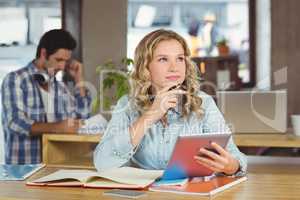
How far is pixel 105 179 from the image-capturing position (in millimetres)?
1669

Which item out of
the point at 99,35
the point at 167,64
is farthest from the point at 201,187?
the point at 99,35

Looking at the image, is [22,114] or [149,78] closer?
[149,78]

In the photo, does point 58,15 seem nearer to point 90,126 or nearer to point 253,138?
point 90,126

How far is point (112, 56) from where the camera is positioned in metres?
4.60

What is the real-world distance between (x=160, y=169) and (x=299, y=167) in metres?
0.70

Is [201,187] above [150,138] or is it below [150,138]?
below

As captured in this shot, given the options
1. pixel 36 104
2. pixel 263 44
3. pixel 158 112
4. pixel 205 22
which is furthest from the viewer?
pixel 205 22

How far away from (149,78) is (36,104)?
55.6 inches

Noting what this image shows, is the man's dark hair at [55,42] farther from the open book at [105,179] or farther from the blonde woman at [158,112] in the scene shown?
the open book at [105,179]

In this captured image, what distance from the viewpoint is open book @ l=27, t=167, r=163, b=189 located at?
161 centimetres

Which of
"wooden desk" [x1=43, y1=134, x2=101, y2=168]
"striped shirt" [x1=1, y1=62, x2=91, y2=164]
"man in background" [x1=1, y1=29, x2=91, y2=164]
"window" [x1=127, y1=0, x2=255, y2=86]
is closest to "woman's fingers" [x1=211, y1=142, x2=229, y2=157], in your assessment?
"wooden desk" [x1=43, y1=134, x2=101, y2=168]

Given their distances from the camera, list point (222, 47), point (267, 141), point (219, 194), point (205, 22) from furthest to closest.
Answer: point (205, 22), point (222, 47), point (267, 141), point (219, 194)

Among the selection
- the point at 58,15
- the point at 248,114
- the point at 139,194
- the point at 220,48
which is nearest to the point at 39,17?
the point at 58,15

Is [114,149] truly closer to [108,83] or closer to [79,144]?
[79,144]
